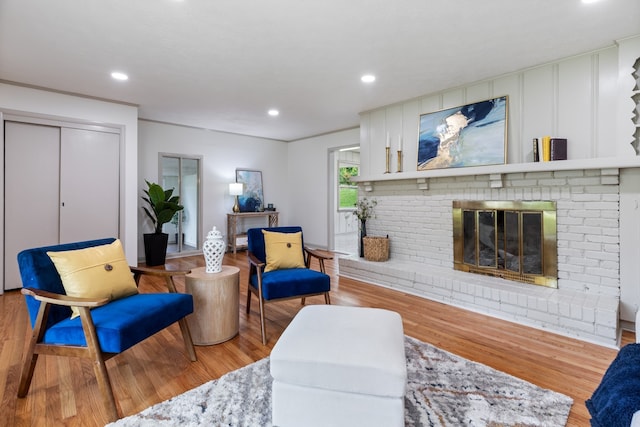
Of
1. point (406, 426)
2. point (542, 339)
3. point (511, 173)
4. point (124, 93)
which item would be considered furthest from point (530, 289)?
point (124, 93)

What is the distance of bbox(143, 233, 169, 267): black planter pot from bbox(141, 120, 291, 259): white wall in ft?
1.44

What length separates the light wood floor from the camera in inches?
66.6

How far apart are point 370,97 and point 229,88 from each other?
179cm

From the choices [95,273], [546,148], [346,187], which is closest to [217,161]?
[346,187]

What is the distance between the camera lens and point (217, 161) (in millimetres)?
6316

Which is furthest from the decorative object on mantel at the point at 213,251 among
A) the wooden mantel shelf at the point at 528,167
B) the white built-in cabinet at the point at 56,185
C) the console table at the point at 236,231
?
the console table at the point at 236,231

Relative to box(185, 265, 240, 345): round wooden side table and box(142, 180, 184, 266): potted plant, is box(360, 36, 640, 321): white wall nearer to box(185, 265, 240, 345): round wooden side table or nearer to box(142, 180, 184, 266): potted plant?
box(185, 265, 240, 345): round wooden side table

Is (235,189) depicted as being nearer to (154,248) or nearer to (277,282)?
(154,248)

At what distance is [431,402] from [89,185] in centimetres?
463

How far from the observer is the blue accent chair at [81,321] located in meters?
1.60

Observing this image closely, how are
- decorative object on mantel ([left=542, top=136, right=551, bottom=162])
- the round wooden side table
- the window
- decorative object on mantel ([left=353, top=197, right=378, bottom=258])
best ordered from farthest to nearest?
the window < decorative object on mantel ([left=353, top=197, right=378, bottom=258]) < decorative object on mantel ([left=542, top=136, right=551, bottom=162]) < the round wooden side table

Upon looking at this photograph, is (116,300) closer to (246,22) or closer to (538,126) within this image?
(246,22)

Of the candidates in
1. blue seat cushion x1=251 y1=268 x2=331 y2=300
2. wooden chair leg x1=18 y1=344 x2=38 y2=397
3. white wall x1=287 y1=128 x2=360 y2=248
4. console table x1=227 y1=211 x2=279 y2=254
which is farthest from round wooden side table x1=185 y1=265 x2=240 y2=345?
white wall x1=287 y1=128 x2=360 y2=248

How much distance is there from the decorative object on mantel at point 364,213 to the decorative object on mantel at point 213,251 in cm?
249
